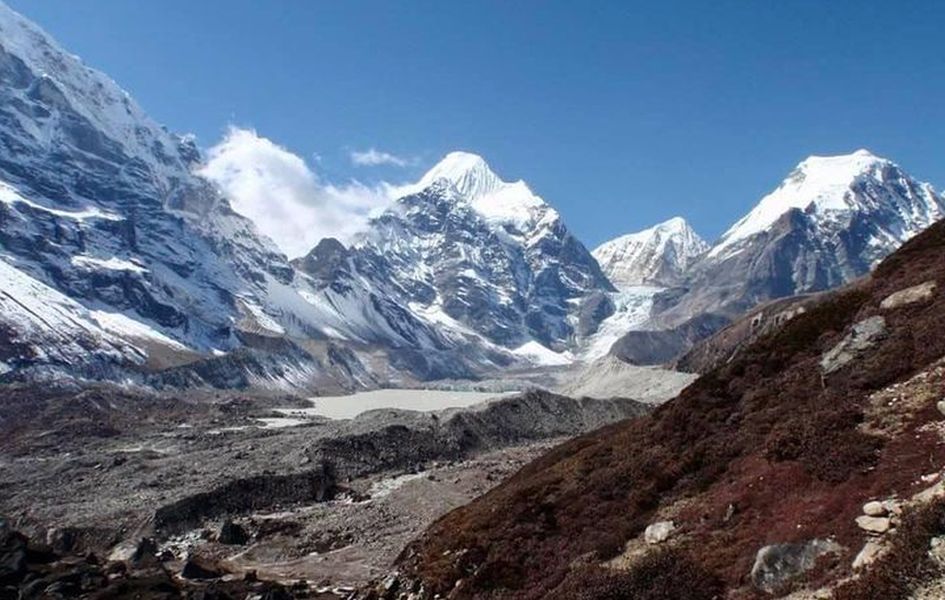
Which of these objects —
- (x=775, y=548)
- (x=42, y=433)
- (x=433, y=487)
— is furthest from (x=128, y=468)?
(x=775, y=548)

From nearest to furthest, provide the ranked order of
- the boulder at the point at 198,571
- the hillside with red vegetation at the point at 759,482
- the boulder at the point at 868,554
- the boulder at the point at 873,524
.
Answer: the boulder at the point at 868,554 → the boulder at the point at 873,524 → the hillside with red vegetation at the point at 759,482 → the boulder at the point at 198,571

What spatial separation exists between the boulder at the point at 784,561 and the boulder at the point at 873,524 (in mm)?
847

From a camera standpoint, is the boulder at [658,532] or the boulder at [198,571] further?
the boulder at [198,571]

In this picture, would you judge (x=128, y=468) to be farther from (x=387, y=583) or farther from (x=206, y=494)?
(x=387, y=583)

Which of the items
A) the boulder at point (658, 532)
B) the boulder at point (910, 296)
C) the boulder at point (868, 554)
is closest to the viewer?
the boulder at point (868, 554)

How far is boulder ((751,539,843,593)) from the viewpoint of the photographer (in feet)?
73.3

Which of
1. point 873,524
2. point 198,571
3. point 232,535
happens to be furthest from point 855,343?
point 232,535

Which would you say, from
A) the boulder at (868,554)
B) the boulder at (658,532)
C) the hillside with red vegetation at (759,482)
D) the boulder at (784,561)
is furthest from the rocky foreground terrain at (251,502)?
the boulder at (868,554)

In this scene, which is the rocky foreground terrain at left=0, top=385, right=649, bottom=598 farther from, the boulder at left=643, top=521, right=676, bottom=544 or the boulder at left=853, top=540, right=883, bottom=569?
the boulder at left=853, top=540, right=883, bottom=569

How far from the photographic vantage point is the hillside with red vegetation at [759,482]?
23.3 meters

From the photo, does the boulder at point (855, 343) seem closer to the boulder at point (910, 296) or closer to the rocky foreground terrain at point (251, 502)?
the boulder at point (910, 296)

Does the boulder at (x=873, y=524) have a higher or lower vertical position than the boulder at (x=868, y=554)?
higher

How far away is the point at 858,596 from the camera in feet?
63.6

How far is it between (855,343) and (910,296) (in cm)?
419
